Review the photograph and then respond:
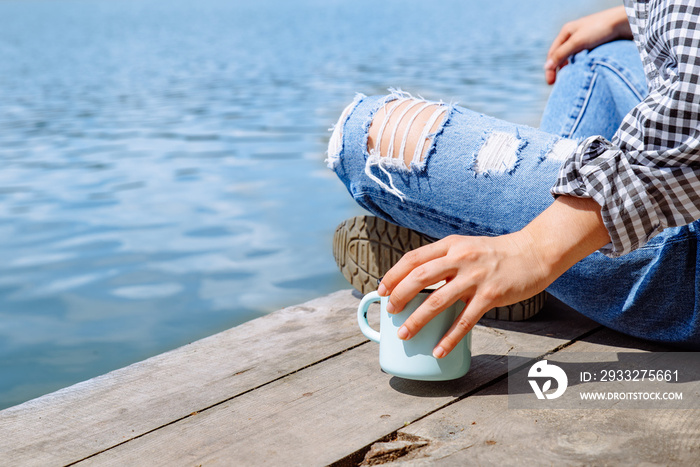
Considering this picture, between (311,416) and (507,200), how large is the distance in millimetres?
549

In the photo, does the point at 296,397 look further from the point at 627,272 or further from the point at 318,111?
the point at 318,111

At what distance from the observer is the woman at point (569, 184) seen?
1.09 meters

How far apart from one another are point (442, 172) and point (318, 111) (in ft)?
17.0

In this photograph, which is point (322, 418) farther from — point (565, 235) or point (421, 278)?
point (565, 235)

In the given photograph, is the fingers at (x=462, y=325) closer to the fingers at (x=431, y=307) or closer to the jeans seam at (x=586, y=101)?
the fingers at (x=431, y=307)

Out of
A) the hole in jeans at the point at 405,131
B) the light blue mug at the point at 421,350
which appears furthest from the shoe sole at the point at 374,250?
the light blue mug at the point at 421,350

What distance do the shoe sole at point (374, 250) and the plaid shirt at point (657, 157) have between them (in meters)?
0.56

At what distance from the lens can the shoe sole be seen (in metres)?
1.70

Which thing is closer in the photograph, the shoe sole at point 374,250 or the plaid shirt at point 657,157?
the plaid shirt at point 657,157

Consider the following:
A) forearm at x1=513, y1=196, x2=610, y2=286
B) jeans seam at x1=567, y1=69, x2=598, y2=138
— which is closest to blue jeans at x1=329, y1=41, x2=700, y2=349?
forearm at x1=513, y1=196, x2=610, y2=286

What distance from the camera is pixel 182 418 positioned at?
127 centimetres

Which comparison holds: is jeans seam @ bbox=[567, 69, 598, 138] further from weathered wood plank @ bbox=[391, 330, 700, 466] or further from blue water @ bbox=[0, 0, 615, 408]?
blue water @ bbox=[0, 0, 615, 408]

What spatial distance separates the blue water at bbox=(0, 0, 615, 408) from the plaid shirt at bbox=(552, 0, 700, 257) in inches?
58.6

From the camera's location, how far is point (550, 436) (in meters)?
1.16
